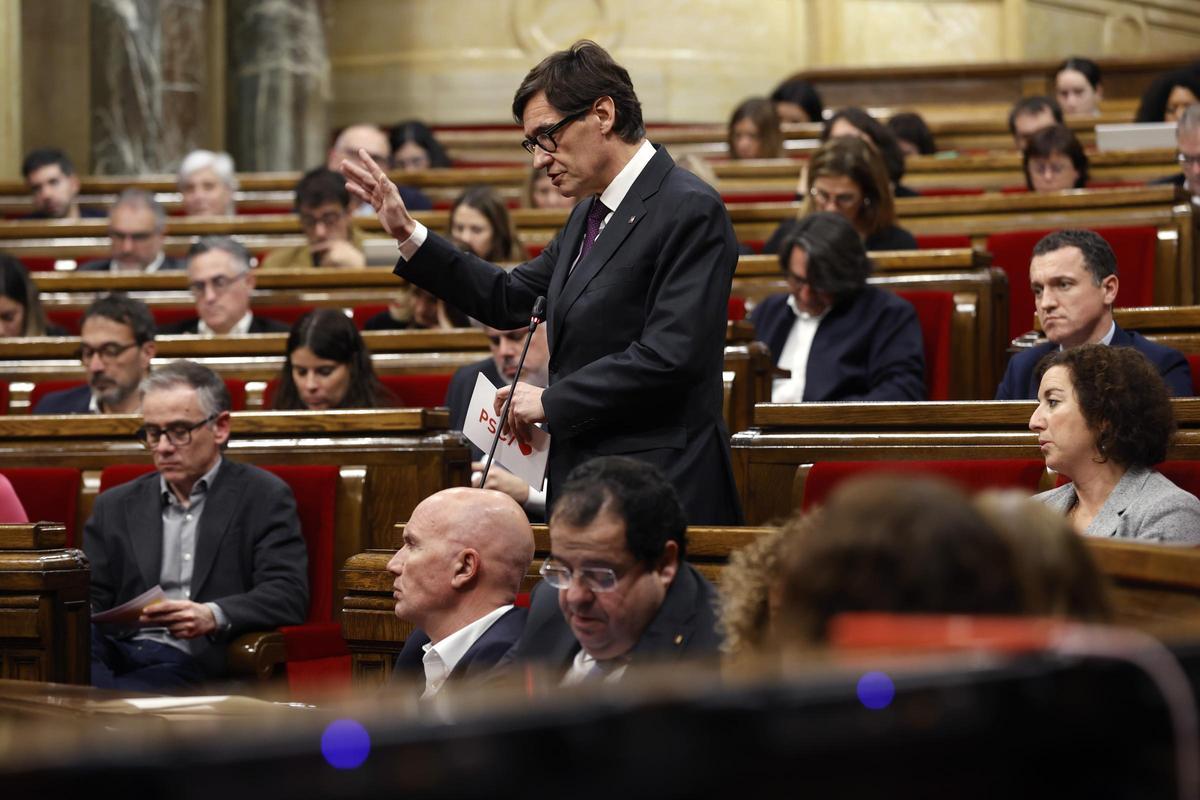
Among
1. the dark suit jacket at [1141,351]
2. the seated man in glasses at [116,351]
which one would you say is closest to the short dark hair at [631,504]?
the dark suit jacket at [1141,351]

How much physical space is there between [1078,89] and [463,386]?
4.59 meters

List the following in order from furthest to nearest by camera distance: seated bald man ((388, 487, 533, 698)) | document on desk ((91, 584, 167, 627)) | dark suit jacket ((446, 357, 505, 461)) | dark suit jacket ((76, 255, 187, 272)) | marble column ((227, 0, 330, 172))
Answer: marble column ((227, 0, 330, 172)) < dark suit jacket ((76, 255, 187, 272)) < dark suit jacket ((446, 357, 505, 461)) < document on desk ((91, 584, 167, 627)) < seated bald man ((388, 487, 533, 698))

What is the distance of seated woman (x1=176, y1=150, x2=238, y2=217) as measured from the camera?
6.49m

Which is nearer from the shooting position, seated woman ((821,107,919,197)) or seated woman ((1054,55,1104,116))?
seated woman ((821,107,919,197))

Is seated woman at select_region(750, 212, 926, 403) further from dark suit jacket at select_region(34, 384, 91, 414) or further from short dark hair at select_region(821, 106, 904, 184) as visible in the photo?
dark suit jacket at select_region(34, 384, 91, 414)

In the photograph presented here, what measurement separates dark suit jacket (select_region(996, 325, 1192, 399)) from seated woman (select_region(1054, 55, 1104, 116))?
14.2ft

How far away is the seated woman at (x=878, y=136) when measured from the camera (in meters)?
5.14

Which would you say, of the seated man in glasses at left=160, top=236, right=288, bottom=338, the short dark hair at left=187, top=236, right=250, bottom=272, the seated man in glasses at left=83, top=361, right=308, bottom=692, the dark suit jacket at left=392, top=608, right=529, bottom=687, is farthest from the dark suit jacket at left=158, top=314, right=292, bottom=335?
the dark suit jacket at left=392, top=608, right=529, bottom=687

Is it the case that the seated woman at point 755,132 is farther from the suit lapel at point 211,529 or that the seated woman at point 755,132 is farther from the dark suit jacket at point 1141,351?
the suit lapel at point 211,529

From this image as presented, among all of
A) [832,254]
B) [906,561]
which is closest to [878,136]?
[832,254]

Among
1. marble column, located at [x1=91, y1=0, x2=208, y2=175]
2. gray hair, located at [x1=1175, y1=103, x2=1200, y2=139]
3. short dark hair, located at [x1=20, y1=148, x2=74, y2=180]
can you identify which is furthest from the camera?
marble column, located at [x1=91, y1=0, x2=208, y2=175]

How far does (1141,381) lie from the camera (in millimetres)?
2383

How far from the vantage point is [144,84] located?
26.3ft

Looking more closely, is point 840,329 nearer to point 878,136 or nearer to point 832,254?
point 832,254
